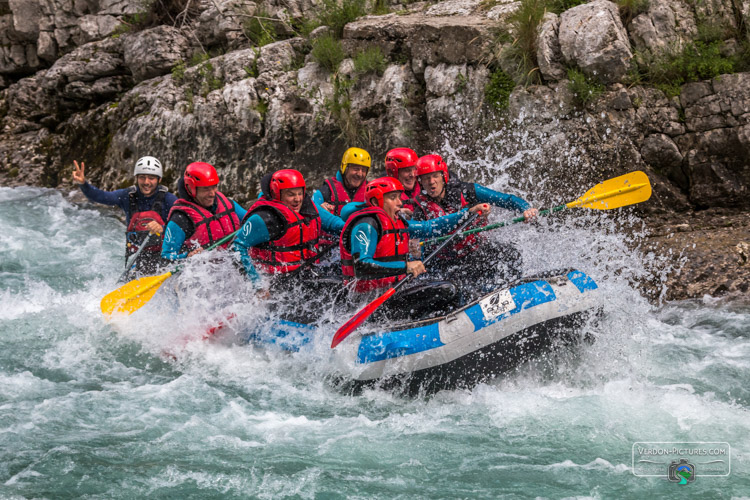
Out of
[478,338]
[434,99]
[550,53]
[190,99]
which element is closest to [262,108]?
[190,99]

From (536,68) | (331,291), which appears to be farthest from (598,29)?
(331,291)

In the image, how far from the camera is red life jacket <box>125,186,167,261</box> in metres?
7.03

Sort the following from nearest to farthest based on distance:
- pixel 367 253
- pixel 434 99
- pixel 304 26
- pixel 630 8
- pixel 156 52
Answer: pixel 367 253 < pixel 630 8 < pixel 434 99 < pixel 304 26 < pixel 156 52

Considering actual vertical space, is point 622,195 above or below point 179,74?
below

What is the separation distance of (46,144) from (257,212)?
9254 millimetres

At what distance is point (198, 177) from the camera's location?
6.14m

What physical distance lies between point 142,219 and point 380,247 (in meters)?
3.12

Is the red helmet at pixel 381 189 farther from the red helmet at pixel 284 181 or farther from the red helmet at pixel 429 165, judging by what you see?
the red helmet at pixel 429 165

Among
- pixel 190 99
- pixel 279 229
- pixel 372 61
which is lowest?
pixel 279 229

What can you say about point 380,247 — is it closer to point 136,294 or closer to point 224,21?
point 136,294

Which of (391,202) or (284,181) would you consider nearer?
(391,202)

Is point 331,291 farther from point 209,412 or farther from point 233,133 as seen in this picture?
point 233,133

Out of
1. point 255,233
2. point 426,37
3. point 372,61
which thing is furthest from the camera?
point 372,61

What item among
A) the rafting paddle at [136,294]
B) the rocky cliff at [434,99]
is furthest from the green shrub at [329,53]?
the rafting paddle at [136,294]
